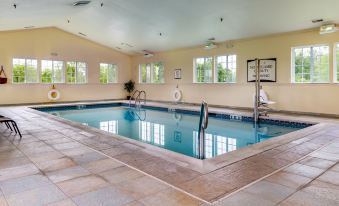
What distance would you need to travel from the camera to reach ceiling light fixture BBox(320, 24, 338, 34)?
21.8 ft

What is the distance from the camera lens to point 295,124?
6.31 meters

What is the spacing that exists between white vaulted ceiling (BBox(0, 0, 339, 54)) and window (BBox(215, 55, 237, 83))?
0.93 m

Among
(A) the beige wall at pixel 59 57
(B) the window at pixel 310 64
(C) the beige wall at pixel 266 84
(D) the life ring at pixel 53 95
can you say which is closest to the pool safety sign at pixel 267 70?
(C) the beige wall at pixel 266 84

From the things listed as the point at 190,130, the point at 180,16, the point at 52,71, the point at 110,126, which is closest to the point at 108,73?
the point at 52,71

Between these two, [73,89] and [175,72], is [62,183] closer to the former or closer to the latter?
[175,72]

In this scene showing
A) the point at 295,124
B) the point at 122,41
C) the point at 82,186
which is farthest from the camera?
the point at 122,41

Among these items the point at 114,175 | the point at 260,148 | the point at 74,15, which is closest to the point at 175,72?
the point at 74,15

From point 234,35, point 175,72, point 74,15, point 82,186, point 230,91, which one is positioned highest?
point 74,15

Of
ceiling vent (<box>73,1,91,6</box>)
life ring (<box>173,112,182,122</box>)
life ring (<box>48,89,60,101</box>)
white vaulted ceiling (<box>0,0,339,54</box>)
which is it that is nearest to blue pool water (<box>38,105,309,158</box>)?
life ring (<box>173,112,182,122</box>)

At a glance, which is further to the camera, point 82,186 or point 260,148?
point 260,148

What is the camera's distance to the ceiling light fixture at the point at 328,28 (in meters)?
6.63

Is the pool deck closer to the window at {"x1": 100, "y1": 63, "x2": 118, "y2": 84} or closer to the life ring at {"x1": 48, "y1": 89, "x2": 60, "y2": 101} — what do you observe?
the life ring at {"x1": 48, "y1": 89, "x2": 60, "y2": 101}

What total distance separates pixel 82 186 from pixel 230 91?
803cm

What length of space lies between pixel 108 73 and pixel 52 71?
292cm
